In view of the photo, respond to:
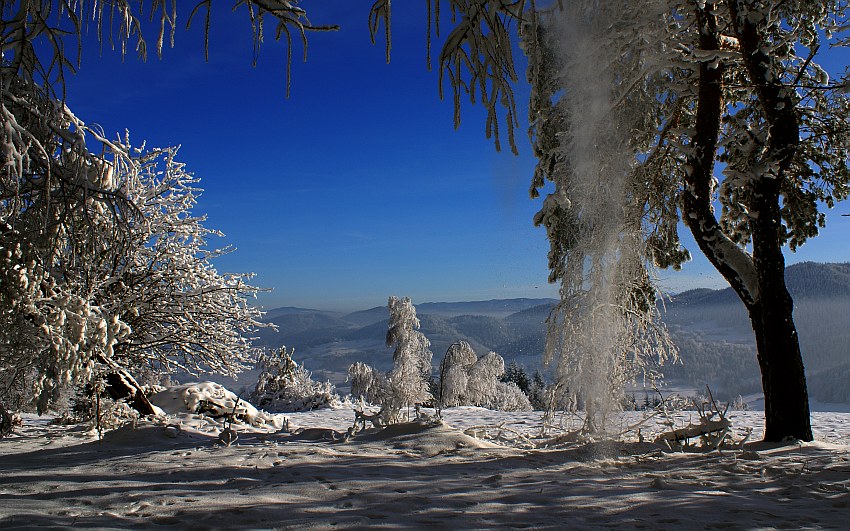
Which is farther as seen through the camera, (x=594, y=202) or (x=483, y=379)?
(x=483, y=379)

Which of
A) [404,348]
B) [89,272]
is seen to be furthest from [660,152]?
[404,348]

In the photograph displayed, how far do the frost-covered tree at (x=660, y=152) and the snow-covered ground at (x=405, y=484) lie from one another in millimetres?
1436

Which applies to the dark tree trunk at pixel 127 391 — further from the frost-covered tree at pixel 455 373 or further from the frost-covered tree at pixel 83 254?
the frost-covered tree at pixel 455 373

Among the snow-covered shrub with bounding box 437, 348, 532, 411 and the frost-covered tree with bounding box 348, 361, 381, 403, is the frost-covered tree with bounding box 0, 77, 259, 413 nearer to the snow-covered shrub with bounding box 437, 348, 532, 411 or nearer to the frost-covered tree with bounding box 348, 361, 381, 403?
the frost-covered tree with bounding box 348, 361, 381, 403

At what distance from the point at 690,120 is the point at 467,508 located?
8154mm

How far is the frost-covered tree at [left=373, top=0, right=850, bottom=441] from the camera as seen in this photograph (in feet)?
19.9

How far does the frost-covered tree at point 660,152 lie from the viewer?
6062 mm

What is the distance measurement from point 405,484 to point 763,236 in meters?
5.87

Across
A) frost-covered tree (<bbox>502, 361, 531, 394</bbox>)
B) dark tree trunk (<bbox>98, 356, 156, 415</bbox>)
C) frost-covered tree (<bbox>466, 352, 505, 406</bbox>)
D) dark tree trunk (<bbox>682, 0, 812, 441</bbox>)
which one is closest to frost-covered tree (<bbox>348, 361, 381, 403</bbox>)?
frost-covered tree (<bbox>466, 352, 505, 406</bbox>)

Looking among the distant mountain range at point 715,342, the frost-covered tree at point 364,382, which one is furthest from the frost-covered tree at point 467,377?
the distant mountain range at point 715,342

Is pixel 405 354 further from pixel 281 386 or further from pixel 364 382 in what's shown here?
pixel 281 386

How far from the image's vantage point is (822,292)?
566 feet

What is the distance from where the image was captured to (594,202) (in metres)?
6.11

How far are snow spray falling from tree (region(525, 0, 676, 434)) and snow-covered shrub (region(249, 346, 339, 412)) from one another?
10702 millimetres
